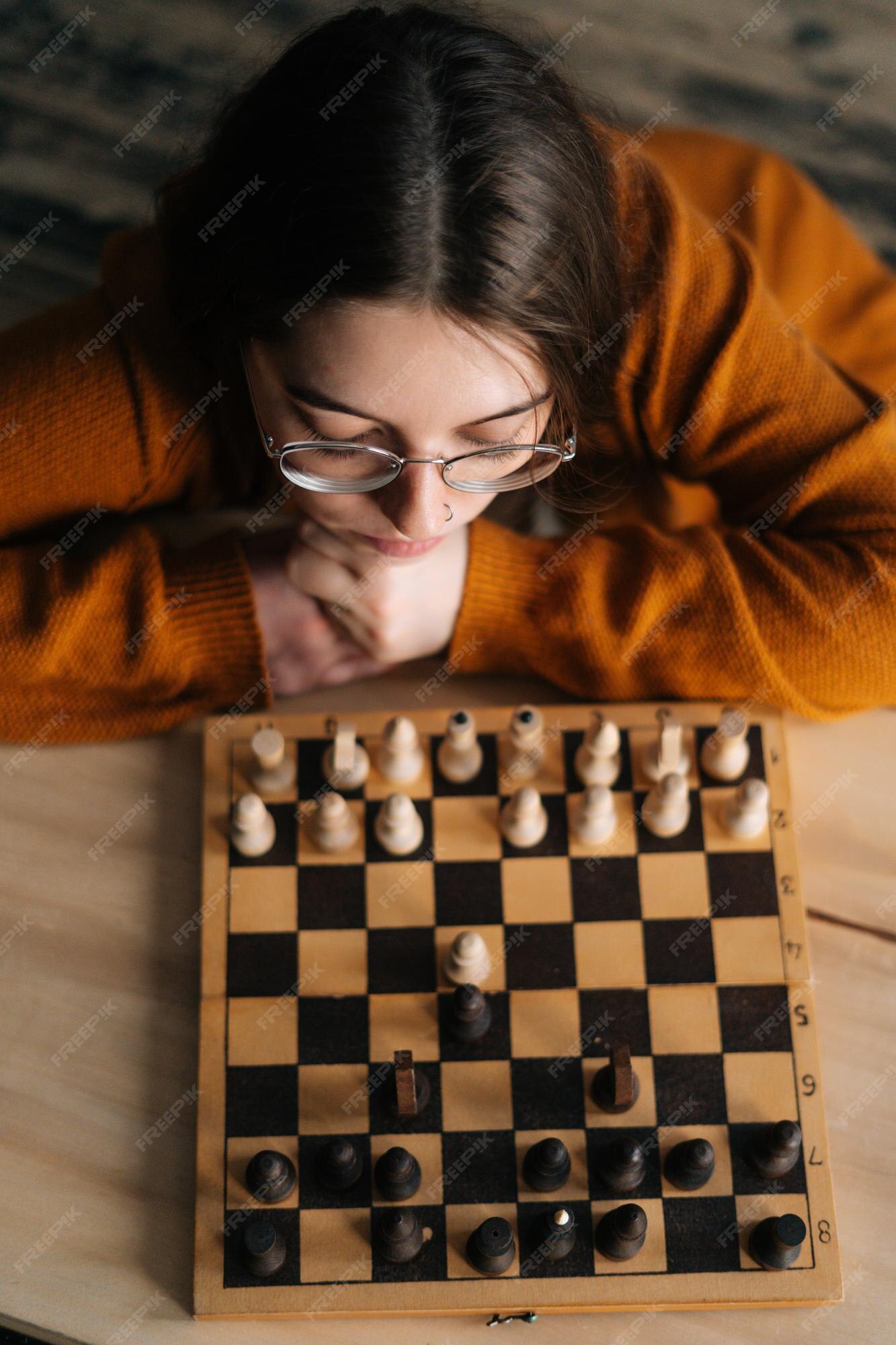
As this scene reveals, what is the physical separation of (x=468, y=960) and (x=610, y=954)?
0.14 meters

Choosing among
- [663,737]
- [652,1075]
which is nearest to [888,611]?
[663,737]

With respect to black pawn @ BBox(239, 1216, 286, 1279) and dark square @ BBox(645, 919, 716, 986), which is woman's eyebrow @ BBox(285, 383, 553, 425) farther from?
black pawn @ BBox(239, 1216, 286, 1279)

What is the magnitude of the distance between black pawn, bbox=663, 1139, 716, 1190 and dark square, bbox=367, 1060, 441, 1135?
0.67ft

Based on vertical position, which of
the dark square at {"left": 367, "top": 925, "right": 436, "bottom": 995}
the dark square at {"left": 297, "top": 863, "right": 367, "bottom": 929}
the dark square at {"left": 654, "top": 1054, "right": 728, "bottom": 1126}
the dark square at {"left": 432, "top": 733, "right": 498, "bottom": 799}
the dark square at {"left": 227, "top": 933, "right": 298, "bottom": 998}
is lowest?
the dark square at {"left": 654, "top": 1054, "right": 728, "bottom": 1126}

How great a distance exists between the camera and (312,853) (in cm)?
119

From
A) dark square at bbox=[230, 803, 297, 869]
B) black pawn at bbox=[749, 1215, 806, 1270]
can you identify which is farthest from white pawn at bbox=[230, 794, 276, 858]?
black pawn at bbox=[749, 1215, 806, 1270]

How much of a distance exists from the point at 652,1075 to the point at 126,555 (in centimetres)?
72

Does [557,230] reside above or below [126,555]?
above

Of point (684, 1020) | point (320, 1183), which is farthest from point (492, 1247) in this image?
point (684, 1020)

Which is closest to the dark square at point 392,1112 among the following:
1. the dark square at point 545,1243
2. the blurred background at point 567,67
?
the dark square at point 545,1243

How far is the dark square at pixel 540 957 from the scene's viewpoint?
114cm

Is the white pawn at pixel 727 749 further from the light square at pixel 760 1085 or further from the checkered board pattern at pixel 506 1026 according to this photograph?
the light square at pixel 760 1085

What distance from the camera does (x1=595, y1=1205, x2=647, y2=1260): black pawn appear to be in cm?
101

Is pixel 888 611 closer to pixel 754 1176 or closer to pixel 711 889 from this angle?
pixel 711 889
